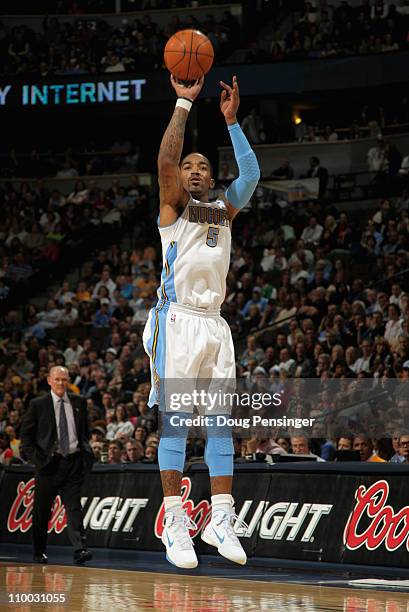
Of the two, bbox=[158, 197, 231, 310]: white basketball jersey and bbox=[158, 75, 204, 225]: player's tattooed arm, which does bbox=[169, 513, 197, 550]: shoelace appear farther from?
bbox=[158, 75, 204, 225]: player's tattooed arm

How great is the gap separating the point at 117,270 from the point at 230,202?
629 inches

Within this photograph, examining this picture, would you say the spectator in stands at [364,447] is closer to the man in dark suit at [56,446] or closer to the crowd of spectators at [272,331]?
the crowd of spectators at [272,331]

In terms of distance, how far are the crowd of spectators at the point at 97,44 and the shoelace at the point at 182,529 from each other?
62.1 ft

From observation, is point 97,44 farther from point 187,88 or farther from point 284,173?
point 187,88

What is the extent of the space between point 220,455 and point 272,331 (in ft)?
36.3

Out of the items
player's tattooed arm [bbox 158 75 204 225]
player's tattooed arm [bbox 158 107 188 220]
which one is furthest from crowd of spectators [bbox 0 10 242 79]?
player's tattooed arm [bbox 158 107 188 220]

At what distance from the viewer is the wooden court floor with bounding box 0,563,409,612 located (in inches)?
227

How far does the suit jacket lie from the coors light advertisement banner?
86 centimetres

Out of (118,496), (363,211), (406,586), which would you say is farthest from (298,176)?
(406,586)

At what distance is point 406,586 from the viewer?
8172mm

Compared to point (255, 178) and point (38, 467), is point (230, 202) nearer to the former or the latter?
point (255, 178)

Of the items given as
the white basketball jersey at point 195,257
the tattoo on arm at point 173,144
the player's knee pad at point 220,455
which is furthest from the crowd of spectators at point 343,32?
the player's knee pad at point 220,455

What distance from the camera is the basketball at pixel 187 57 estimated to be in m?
6.53

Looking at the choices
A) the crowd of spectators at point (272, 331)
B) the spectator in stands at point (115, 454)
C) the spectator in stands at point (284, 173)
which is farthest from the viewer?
the spectator in stands at point (284, 173)
